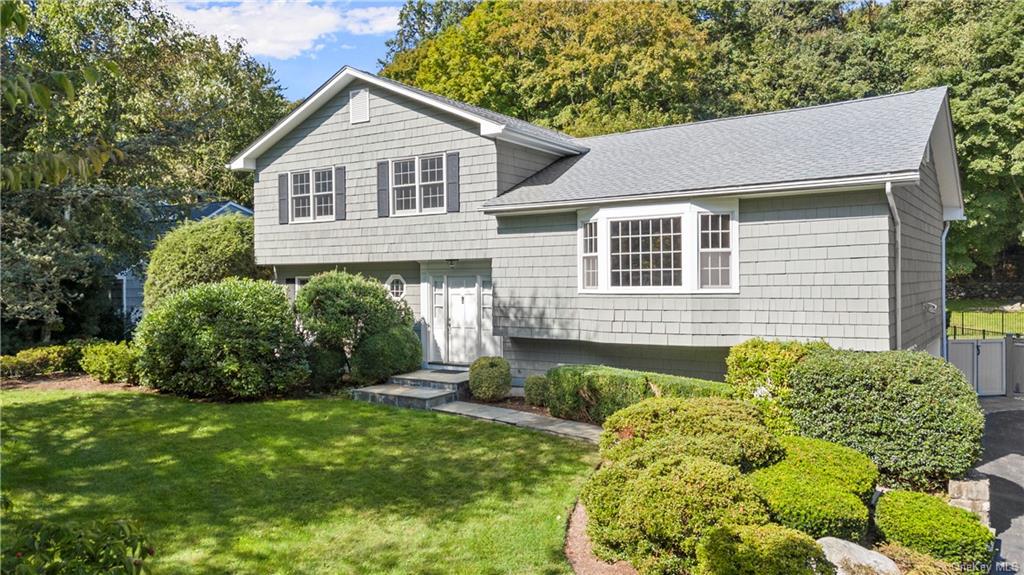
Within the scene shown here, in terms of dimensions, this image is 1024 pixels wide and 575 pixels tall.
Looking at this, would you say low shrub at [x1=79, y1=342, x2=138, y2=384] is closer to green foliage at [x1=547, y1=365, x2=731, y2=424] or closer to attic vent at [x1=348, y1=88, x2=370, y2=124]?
attic vent at [x1=348, y1=88, x2=370, y2=124]

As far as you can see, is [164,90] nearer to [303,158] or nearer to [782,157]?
[303,158]

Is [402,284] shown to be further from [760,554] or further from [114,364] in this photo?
[760,554]

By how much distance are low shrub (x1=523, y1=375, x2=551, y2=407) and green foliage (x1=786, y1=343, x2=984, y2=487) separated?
13.5ft

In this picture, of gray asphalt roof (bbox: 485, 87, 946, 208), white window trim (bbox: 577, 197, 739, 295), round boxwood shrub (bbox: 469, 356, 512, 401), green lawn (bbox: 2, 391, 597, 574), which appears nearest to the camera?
green lawn (bbox: 2, 391, 597, 574)

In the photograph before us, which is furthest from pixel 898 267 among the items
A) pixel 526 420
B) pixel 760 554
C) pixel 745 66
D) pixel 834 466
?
pixel 745 66

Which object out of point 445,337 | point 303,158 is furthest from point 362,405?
point 303,158

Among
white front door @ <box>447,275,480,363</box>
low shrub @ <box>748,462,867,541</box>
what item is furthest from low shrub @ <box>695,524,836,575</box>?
white front door @ <box>447,275,480,363</box>

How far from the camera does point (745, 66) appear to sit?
100 ft

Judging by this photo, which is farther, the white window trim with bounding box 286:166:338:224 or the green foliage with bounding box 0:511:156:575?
the white window trim with bounding box 286:166:338:224

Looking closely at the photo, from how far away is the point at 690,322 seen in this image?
1100cm

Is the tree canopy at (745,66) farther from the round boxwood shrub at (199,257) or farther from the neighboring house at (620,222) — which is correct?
the round boxwood shrub at (199,257)

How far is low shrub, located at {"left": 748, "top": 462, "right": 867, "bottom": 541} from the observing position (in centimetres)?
543

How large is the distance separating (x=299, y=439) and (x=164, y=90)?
1796cm

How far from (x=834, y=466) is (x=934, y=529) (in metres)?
0.94
